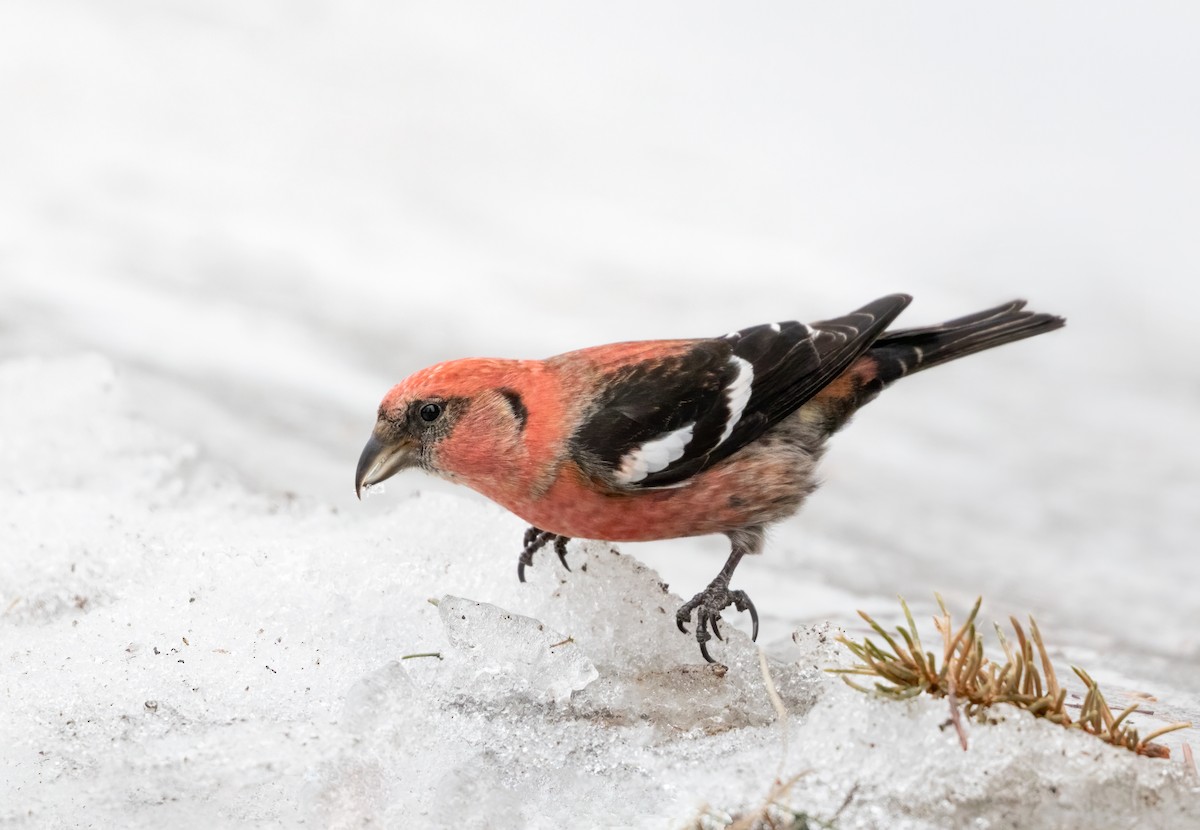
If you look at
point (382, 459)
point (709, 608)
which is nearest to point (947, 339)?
point (709, 608)

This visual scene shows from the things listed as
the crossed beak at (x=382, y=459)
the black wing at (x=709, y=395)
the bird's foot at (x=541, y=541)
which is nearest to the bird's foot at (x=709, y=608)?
the black wing at (x=709, y=395)

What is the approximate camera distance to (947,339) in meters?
4.40

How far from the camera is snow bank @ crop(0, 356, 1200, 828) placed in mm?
2611

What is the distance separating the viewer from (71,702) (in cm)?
303

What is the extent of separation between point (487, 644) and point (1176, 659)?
2839 mm

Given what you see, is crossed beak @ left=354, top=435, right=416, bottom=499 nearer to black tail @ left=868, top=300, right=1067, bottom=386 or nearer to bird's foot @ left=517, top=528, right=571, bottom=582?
bird's foot @ left=517, top=528, right=571, bottom=582

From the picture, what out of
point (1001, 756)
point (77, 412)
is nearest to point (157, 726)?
point (1001, 756)

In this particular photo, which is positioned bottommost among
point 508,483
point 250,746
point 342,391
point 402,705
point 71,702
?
point 342,391

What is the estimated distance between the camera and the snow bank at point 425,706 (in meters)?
2.61

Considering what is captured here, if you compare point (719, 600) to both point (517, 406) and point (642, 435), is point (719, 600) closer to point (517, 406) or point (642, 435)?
point (642, 435)

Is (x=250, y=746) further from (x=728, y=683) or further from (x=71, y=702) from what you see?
(x=728, y=683)

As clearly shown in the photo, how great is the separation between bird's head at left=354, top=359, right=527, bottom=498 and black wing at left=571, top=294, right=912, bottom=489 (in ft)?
0.79

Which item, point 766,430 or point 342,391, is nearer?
point 766,430

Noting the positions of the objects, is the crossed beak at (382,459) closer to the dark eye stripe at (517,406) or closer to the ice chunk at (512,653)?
the dark eye stripe at (517,406)
